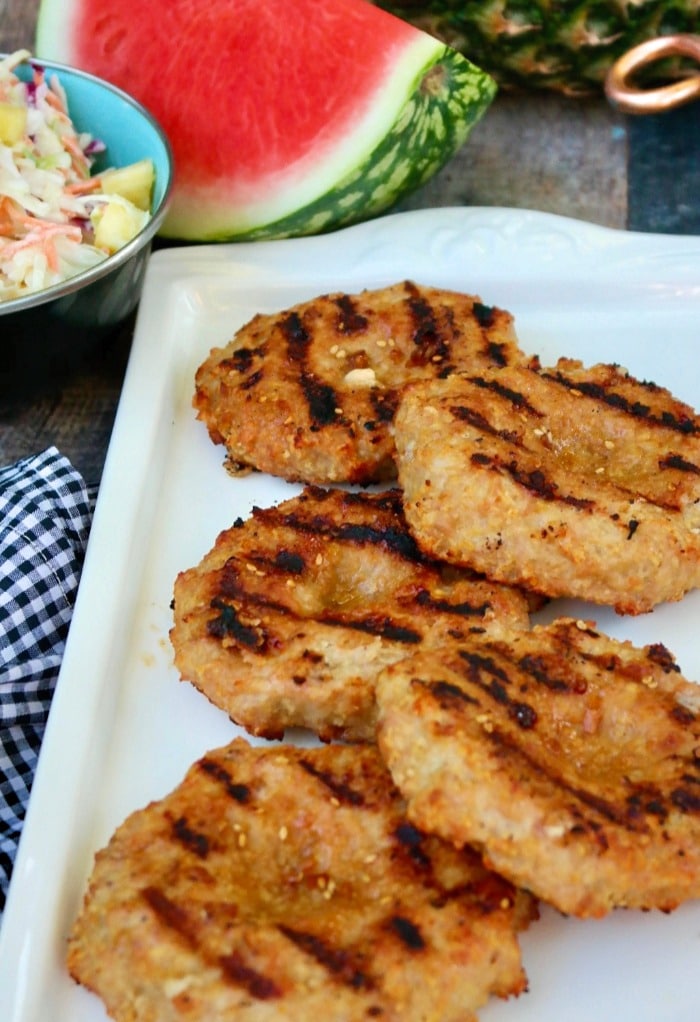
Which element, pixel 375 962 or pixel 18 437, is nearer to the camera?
pixel 375 962

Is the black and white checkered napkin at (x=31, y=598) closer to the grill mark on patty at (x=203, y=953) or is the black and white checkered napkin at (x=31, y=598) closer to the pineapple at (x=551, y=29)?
the grill mark on patty at (x=203, y=953)

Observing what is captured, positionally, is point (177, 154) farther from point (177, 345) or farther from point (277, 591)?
point (277, 591)

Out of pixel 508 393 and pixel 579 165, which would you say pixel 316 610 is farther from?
pixel 579 165

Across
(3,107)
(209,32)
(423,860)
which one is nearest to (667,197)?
(209,32)

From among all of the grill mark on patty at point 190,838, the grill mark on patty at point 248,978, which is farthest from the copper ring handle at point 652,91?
the grill mark on patty at point 248,978

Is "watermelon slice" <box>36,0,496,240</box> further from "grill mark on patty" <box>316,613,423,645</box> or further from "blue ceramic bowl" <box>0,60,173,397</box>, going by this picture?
"grill mark on patty" <box>316,613,423,645</box>

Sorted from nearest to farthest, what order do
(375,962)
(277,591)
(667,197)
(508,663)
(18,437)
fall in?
(375,962)
(508,663)
(277,591)
(18,437)
(667,197)
